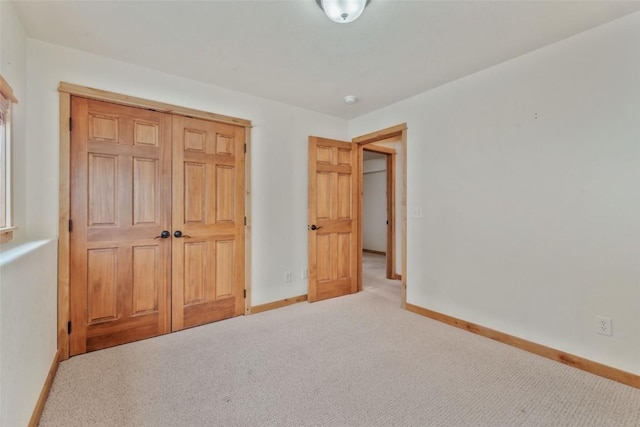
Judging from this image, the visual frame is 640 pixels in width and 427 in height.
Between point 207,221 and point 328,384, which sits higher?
point 207,221

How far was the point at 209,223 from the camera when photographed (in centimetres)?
296

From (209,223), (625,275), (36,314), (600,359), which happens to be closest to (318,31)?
(209,223)

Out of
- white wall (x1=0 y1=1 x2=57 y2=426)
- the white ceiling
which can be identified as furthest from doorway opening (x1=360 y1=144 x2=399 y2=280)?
white wall (x1=0 y1=1 x2=57 y2=426)

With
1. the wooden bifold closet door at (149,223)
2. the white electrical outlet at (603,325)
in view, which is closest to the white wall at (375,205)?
the wooden bifold closet door at (149,223)

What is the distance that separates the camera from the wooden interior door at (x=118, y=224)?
2326 mm

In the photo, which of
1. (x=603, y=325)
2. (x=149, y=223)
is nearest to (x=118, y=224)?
(x=149, y=223)

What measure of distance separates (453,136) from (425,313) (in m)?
1.90

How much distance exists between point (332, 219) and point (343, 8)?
2469 millimetres

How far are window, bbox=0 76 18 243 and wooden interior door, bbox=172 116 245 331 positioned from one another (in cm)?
108

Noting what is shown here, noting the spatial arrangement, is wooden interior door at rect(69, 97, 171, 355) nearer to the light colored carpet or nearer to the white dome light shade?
the light colored carpet

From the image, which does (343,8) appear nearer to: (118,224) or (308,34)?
(308,34)

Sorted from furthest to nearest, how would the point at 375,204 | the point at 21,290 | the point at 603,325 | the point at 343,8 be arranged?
the point at 375,204 < the point at 603,325 < the point at 343,8 < the point at 21,290

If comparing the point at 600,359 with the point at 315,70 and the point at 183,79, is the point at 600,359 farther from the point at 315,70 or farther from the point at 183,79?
the point at 183,79

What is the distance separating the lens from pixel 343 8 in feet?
5.67
